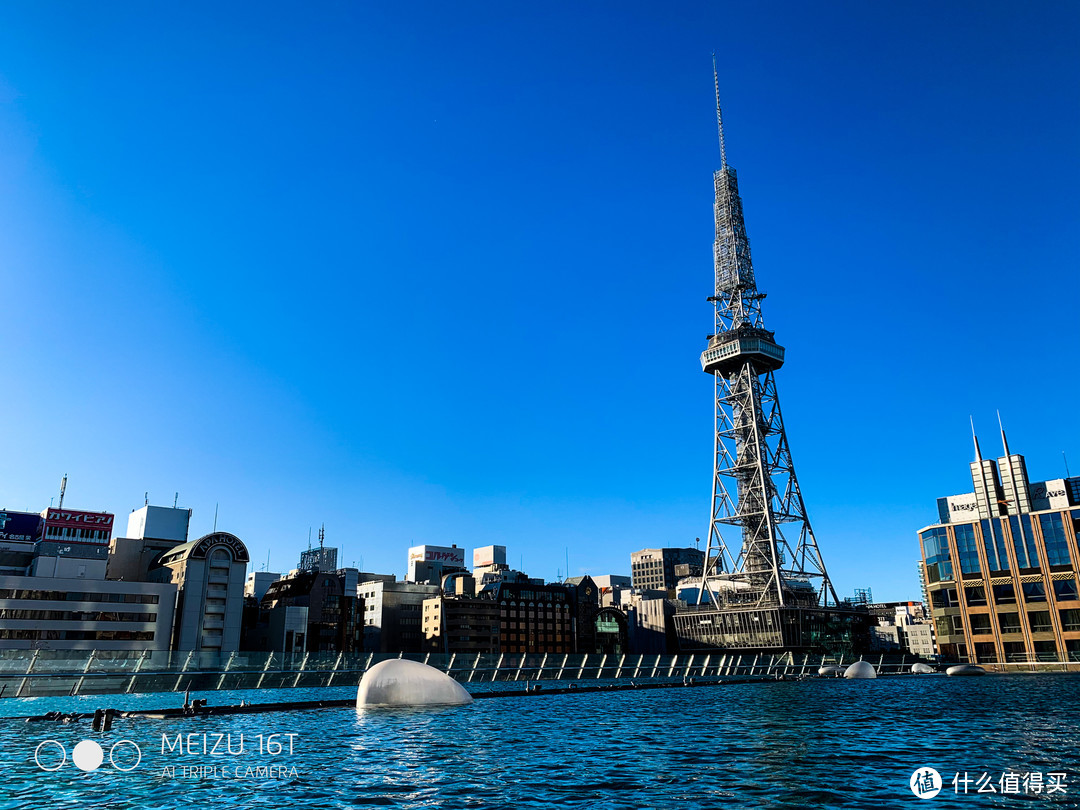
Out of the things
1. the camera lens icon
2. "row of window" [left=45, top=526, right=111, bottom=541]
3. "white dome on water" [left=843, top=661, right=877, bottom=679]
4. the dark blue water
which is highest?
"row of window" [left=45, top=526, right=111, bottom=541]

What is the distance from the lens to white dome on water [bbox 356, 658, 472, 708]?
194ft

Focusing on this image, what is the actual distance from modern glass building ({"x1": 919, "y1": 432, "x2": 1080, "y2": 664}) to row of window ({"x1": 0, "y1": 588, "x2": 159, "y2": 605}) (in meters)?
145

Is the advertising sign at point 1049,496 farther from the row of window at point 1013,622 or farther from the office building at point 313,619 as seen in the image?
the office building at point 313,619

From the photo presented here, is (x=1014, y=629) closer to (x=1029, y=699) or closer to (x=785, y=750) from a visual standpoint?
(x=1029, y=699)

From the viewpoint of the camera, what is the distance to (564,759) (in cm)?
3381

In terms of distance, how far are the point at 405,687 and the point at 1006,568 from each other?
11847 centimetres

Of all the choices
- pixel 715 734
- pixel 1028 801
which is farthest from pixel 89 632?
pixel 1028 801

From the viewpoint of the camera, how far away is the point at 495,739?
4078 cm

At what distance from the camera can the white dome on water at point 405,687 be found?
5903 centimetres

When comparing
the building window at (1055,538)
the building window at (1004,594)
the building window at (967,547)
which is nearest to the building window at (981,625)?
the building window at (1004,594)

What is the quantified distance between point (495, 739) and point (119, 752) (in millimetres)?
17370

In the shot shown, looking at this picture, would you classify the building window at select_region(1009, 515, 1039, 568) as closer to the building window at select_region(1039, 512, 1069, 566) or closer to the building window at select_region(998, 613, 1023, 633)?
the building window at select_region(1039, 512, 1069, 566)

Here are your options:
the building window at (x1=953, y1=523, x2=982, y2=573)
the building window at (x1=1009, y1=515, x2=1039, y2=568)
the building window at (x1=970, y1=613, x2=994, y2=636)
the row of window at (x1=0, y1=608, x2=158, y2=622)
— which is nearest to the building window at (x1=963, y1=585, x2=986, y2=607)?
the building window at (x1=970, y1=613, x2=994, y2=636)

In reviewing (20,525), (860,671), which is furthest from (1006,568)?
(20,525)
